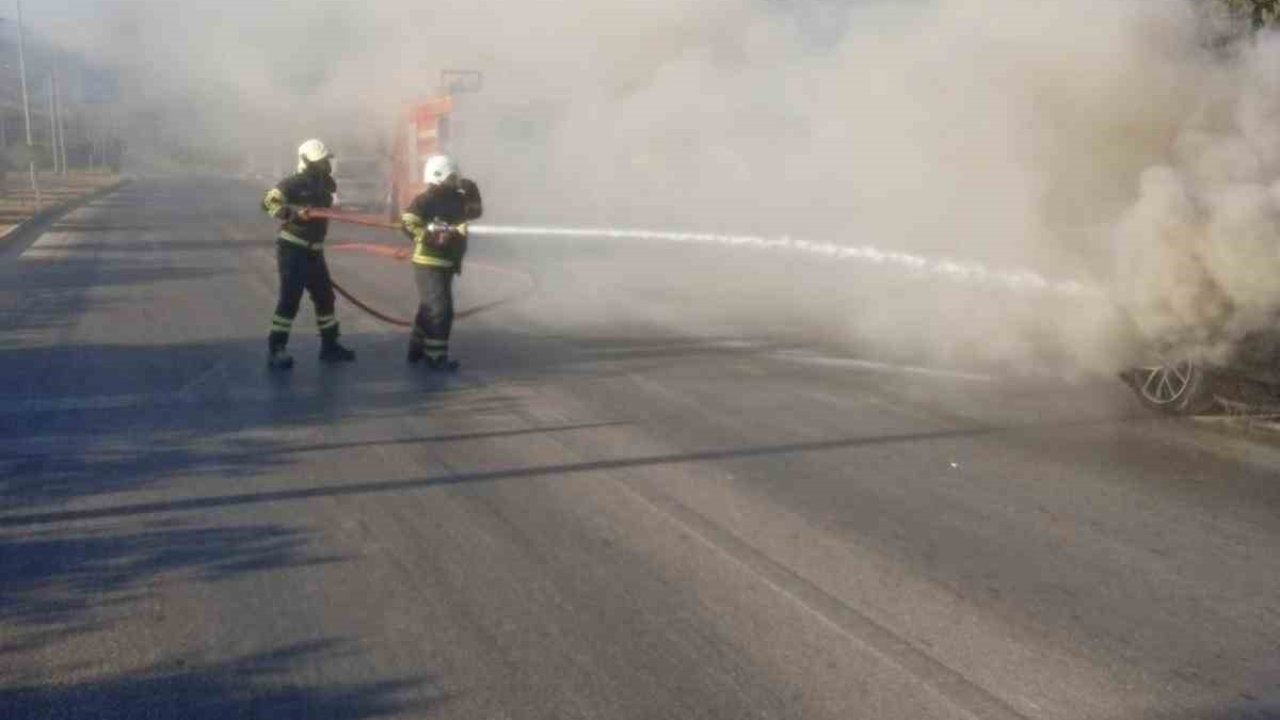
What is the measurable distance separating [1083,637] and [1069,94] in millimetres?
5092

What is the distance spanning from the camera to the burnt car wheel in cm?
905

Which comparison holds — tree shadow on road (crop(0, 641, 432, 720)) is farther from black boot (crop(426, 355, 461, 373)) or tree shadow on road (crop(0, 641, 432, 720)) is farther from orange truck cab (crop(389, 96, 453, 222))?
orange truck cab (crop(389, 96, 453, 222))

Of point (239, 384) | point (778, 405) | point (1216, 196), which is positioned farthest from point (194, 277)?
point (1216, 196)

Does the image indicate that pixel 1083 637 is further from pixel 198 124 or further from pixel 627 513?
pixel 198 124

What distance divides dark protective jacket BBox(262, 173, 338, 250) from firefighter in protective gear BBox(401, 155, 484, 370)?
64 centimetres

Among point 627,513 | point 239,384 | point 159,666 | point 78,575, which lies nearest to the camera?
point 159,666

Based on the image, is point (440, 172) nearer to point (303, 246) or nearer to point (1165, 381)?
point (303, 246)

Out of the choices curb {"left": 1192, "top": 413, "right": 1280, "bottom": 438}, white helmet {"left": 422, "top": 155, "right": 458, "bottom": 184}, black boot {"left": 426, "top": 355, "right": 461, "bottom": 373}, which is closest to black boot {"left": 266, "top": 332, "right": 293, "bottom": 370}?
black boot {"left": 426, "top": 355, "right": 461, "bottom": 373}

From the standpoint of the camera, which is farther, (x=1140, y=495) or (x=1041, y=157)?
(x=1041, y=157)

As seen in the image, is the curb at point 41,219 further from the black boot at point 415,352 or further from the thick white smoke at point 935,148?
the black boot at point 415,352

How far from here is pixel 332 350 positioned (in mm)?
11289

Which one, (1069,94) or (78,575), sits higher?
(1069,94)

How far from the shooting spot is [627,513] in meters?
6.78

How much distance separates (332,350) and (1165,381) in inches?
238
